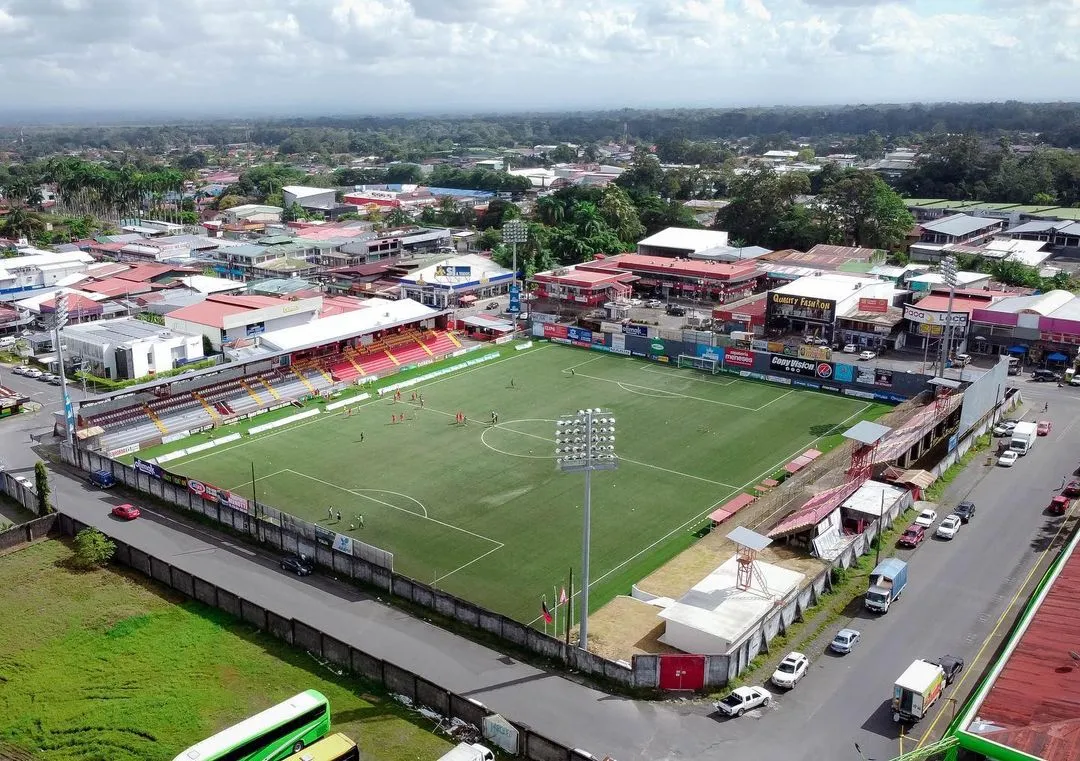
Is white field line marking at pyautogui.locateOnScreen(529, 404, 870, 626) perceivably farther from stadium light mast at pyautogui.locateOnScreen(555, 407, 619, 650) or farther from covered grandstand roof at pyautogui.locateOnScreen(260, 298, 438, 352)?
covered grandstand roof at pyautogui.locateOnScreen(260, 298, 438, 352)

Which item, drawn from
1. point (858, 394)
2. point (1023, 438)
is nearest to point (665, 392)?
point (858, 394)

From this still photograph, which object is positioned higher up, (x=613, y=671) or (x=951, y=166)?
(x=951, y=166)

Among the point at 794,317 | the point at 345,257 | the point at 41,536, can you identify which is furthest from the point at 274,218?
the point at 41,536

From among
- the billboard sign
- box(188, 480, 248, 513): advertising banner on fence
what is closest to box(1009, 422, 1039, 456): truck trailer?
the billboard sign

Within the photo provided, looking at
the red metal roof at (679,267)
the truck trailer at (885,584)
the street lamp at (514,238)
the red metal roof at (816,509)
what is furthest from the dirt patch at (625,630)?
the red metal roof at (679,267)

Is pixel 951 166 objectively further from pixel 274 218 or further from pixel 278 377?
pixel 278 377

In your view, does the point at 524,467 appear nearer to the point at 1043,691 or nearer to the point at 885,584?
the point at 885,584
